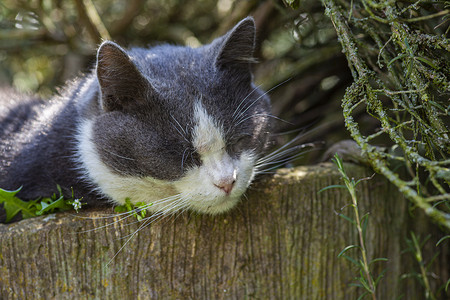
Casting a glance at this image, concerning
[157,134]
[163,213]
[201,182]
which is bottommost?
[163,213]

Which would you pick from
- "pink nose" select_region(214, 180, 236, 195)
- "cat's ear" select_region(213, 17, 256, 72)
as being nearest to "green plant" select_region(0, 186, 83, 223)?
"pink nose" select_region(214, 180, 236, 195)

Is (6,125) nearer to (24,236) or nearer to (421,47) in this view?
(24,236)

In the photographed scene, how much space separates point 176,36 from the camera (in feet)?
11.3

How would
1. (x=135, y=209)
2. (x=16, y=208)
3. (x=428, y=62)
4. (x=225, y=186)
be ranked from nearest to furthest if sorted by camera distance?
(x=428, y=62)
(x=225, y=186)
(x=135, y=209)
(x=16, y=208)

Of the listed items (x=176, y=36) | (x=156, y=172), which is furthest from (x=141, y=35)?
(x=156, y=172)

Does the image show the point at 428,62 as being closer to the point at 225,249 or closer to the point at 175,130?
the point at 175,130

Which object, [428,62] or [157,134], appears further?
[157,134]

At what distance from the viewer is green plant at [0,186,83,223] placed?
1.74 metres

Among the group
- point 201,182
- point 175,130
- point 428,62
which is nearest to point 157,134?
point 175,130

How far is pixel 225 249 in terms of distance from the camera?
172cm

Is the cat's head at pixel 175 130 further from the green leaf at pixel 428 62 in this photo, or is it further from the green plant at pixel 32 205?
the green leaf at pixel 428 62

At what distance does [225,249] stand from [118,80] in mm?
781

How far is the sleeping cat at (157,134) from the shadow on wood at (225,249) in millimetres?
132

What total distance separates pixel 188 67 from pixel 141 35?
1858 mm
